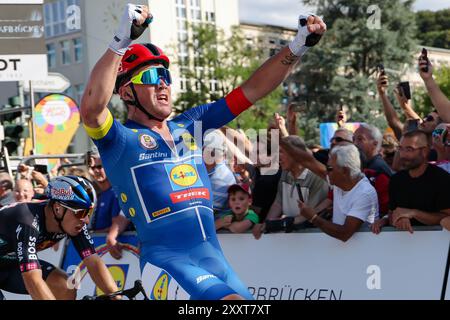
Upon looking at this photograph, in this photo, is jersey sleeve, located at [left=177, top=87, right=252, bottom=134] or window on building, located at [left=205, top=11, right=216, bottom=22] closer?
jersey sleeve, located at [left=177, top=87, right=252, bottom=134]

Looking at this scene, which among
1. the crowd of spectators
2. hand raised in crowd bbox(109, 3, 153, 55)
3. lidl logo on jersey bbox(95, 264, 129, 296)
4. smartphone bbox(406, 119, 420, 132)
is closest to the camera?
hand raised in crowd bbox(109, 3, 153, 55)

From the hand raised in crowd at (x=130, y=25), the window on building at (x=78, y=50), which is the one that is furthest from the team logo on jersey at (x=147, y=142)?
the window on building at (x=78, y=50)

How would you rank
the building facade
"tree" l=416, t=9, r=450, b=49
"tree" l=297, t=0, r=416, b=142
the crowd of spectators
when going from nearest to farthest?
the crowd of spectators
"tree" l=297, t=0, r=416, b=142
the building facade
"tree" l=416, t=9, r=450, b=49

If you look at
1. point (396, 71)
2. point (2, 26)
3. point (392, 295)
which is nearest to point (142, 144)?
point (392, 295)

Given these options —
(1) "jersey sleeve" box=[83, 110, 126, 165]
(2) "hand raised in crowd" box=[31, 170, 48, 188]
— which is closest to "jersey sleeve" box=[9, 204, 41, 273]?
(1) "jersey sleeve" box=[83, 110, 126, 165]

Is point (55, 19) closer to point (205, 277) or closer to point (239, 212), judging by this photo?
point (239, 212)

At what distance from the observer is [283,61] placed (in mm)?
4895

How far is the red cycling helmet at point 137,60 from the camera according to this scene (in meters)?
→ 4.89

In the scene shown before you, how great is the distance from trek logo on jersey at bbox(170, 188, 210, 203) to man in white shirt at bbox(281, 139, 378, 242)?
2.46 m

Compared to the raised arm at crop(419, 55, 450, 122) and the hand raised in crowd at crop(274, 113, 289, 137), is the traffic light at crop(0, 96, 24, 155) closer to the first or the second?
the hand raised in crowd at crop(274, 113, 289, 137)

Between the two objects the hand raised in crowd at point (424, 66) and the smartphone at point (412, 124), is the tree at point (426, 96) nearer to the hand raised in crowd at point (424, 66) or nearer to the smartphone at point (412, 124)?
the smartphone at point (412, 124)

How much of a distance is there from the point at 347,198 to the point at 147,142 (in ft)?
9.18

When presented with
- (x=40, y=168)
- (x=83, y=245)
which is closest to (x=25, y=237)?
(x=83, y=245)

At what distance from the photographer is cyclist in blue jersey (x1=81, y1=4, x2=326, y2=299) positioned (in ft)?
14.1
